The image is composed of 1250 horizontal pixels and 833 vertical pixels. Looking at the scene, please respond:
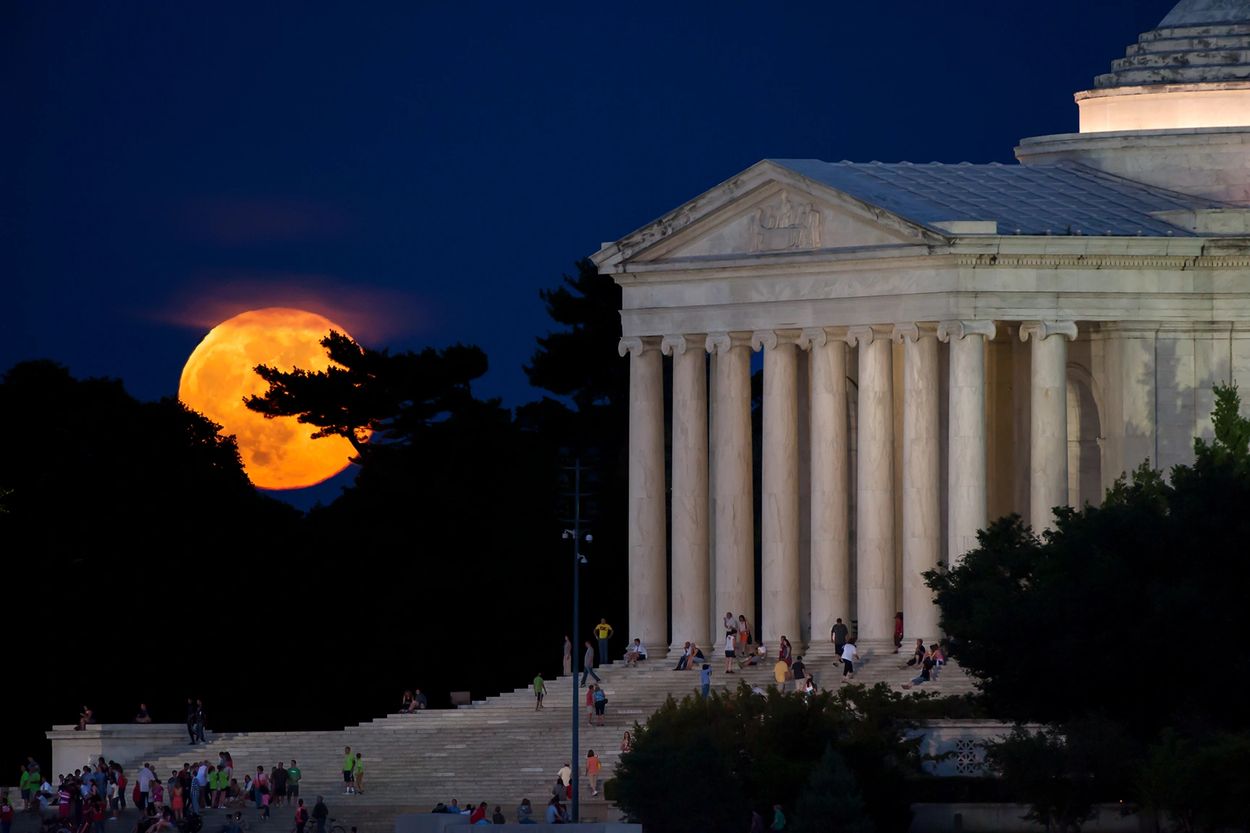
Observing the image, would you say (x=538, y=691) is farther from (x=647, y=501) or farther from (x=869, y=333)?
(x=869, y=333)

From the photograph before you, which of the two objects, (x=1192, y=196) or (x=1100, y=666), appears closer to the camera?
(x=1100, y=666)

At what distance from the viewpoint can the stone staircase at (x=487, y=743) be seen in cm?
10794

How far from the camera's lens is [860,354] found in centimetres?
11744

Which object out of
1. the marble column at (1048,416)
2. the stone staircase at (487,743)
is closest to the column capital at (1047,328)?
the marble column at (1048,416)

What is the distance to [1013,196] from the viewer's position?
393 ft

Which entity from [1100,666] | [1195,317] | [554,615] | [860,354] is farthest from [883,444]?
[554,615]

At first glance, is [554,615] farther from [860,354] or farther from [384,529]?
[860,354]

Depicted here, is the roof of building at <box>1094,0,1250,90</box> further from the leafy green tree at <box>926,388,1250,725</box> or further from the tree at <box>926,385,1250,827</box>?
the leafy green tree at <box>926,388,1250,725</box>

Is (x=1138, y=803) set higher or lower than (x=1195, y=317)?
lower

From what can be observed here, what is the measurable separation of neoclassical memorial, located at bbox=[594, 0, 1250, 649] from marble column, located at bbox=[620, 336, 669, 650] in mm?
79

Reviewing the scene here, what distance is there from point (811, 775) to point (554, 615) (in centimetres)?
6086

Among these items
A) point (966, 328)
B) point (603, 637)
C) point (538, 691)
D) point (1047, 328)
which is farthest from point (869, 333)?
point (538, 691)

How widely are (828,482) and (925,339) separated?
6.10 metres

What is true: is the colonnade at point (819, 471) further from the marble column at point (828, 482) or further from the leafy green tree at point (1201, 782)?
the leafy green tree at point (1201, 782)
